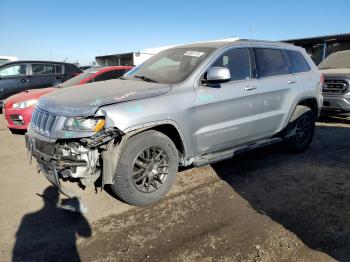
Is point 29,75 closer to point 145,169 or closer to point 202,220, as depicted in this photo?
point 145,169

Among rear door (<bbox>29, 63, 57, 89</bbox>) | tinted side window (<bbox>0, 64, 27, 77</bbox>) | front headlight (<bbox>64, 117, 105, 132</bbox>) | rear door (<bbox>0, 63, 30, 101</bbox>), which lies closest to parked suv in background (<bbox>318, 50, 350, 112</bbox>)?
front headlight (<bbox>64, 117, 105, 132</bbox>)

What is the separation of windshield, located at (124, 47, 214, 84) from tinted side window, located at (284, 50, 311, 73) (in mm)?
1750

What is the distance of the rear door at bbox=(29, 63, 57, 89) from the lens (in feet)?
33.7

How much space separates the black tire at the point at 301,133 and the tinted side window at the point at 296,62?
759 millimetres

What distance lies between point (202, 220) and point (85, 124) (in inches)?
62.6

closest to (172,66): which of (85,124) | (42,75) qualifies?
(85,124)

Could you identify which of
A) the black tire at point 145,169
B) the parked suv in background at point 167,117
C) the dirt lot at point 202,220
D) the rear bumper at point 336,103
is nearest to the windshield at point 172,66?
the parked suv in background at point 167,117

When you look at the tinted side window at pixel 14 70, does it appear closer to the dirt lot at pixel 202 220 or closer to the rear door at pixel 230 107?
the dirt lot at pixel 202 220

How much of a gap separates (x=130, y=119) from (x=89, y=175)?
0.72 metres

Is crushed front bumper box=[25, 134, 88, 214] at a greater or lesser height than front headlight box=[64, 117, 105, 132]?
lesser

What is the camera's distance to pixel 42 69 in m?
10.5

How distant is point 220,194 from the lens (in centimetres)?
420

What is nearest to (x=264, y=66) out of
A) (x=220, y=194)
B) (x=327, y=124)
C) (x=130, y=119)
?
(x=220, y=194)

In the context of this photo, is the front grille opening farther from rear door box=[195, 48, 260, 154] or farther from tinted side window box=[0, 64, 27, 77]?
rear door box=[195, 48, 260, 154]
